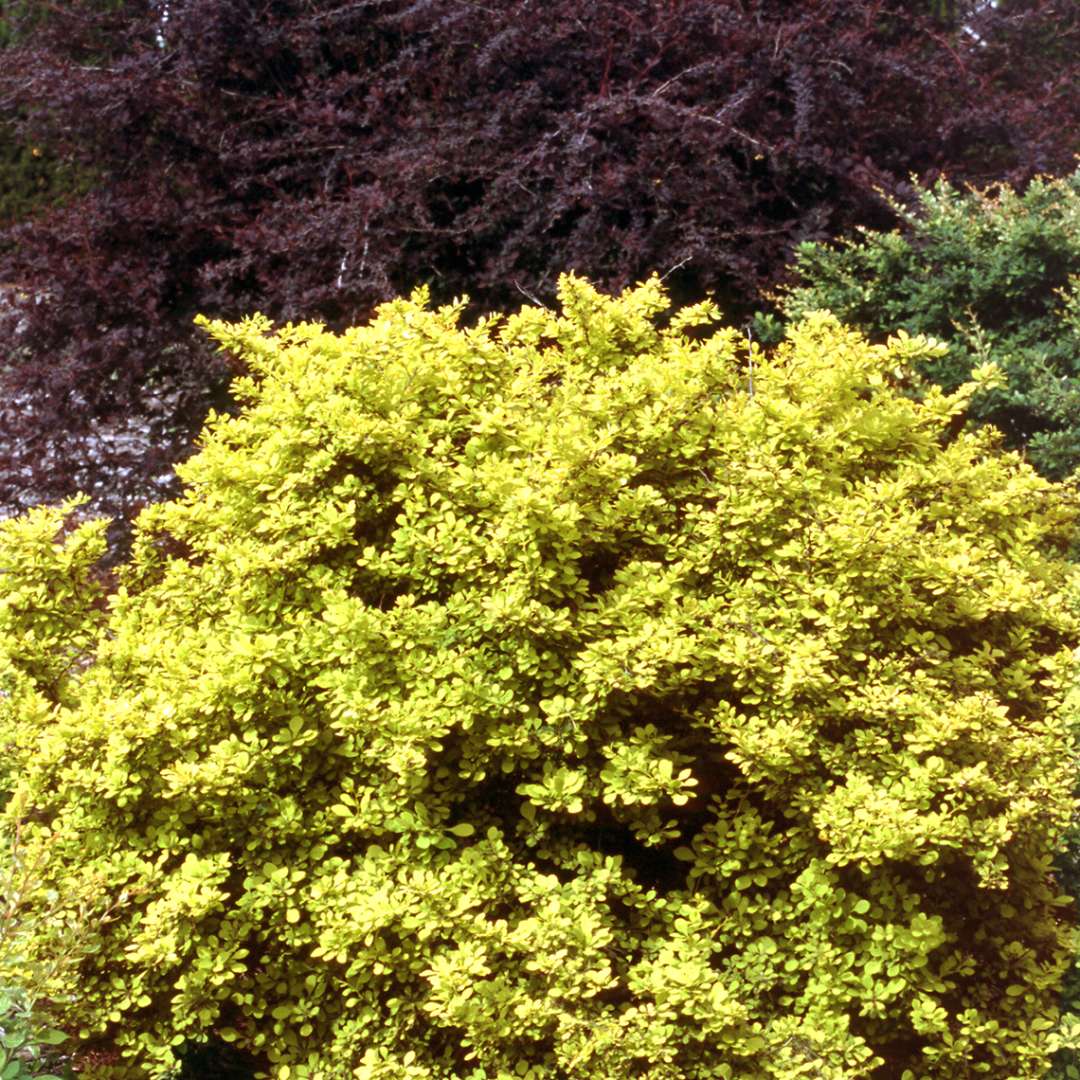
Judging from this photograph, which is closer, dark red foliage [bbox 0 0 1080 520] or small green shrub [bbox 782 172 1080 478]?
small green shrub [bbox 782 172 1080 478]

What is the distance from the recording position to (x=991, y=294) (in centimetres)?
524

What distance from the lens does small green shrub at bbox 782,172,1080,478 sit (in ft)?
16.0

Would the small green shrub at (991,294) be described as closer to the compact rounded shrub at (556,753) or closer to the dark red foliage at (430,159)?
the dark red foliage at (430,159)

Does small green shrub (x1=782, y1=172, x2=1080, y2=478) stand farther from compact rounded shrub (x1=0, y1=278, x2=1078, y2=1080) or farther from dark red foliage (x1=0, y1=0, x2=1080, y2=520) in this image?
compact rounded shrub (x1=0, y1=278, x2=1078, y2=1080)

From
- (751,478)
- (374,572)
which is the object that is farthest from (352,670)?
(751,478)

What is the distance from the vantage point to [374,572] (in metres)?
3.24

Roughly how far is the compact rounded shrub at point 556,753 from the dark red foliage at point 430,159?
2119 millimetres

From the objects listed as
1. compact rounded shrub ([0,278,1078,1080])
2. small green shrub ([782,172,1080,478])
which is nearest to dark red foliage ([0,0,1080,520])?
small green shrub ([782,172,1080,478])

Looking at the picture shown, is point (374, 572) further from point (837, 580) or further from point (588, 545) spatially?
point (837, 580)

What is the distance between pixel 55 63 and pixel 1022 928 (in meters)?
5.56

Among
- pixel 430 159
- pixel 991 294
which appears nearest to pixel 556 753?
pixel 430 159

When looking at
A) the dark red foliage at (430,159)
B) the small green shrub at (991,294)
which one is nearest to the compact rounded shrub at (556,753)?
the small green shrub at (991,294)

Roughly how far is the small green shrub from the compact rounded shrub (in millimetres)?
1667

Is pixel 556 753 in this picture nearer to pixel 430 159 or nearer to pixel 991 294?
pixel 430 159
